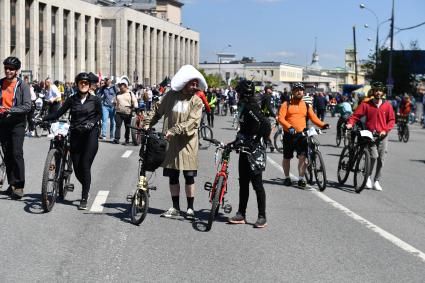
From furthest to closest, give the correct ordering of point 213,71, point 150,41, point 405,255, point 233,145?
point 213,71
point 150,41
point 233,145
point 405,255

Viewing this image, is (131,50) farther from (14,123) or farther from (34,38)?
(14,123)

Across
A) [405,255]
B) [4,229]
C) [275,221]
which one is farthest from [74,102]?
[405,255]

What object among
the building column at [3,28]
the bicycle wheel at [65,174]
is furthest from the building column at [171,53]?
the bicycle wheel at [65,174]

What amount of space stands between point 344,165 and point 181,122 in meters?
5.08

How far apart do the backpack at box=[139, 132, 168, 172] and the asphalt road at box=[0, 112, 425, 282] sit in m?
0.68

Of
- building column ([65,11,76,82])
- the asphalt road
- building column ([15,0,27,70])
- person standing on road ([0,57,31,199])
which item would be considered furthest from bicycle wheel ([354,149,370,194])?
building column ([65,11,76,82])

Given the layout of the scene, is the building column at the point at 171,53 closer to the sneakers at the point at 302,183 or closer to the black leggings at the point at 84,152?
the sneakers at the point at 302,183

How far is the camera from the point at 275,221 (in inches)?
335

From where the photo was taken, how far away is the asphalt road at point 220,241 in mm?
5902

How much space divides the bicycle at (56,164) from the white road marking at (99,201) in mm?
509

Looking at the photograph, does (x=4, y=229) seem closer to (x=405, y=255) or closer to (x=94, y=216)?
(x=94, y=216)

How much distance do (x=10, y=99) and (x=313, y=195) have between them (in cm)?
468

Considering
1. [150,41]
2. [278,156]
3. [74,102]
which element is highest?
[150,41]

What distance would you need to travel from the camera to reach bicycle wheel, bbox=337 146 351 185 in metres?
12.3
